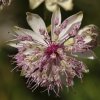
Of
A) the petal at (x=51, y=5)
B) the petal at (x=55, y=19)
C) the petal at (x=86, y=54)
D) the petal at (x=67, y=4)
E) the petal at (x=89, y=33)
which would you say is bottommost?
the petal at (x=86, y=54)

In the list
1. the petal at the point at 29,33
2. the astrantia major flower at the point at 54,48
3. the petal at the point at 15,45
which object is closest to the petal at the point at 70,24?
the astrantia major flower at the point at 54,48

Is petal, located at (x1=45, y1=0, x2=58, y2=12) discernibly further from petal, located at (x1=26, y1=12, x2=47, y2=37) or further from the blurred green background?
the blurred green background

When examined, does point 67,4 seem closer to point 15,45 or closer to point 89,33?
point 89,33

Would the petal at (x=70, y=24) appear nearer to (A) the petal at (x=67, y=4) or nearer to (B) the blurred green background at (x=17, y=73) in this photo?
(A) the petal at (x=67, y=4)

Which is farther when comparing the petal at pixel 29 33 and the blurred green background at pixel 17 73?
the blurred green background at pixel 17 73

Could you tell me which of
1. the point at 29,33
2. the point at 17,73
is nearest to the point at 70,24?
the point at 29,33

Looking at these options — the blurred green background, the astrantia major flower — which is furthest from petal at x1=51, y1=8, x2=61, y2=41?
the blurred green background
